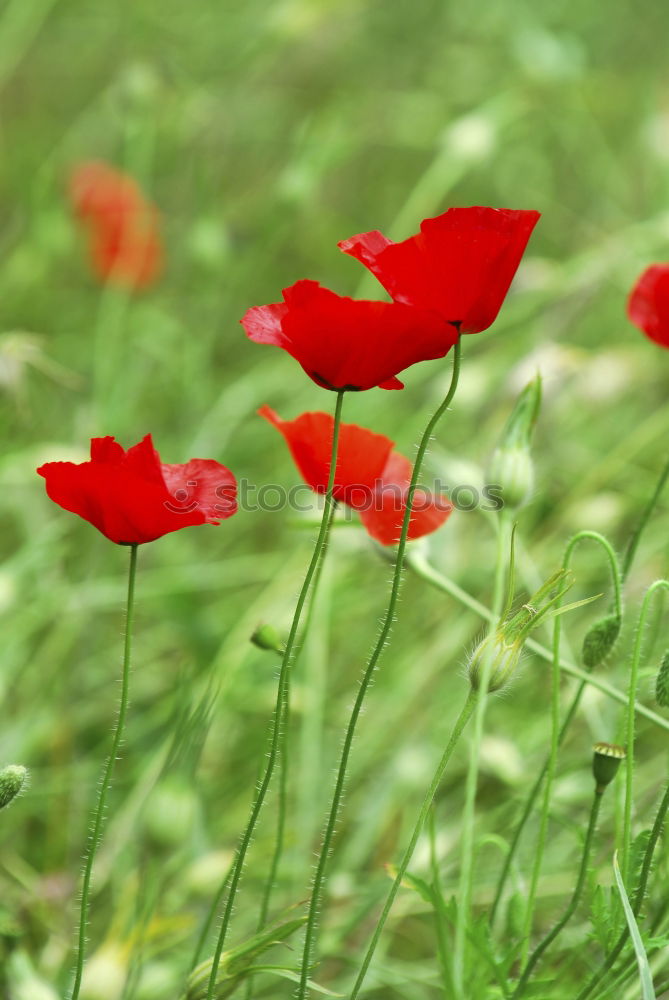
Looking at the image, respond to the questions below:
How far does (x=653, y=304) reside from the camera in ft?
A: 2.15

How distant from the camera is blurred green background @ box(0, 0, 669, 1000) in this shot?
2.82ft

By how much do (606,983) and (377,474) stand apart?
0.29 meters

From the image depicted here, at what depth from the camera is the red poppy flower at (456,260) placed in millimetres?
450

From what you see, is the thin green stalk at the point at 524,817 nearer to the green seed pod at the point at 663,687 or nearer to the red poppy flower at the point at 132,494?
the green seed pod at the point at 663,687

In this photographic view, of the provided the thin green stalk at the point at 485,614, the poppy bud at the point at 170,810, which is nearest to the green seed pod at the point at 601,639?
the thin green stalk at the point at 485,614

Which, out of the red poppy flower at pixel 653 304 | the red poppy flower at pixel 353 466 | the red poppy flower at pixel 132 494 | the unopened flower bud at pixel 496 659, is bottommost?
the unopened flower bud at pixel 496 659

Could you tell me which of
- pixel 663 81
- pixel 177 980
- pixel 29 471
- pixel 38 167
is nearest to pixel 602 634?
pixel 177 980

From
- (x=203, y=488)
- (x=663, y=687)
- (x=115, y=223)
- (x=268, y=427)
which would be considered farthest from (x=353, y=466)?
(x=115, y=223)

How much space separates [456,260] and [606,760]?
255mm

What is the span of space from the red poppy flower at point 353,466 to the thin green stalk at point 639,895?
18cm

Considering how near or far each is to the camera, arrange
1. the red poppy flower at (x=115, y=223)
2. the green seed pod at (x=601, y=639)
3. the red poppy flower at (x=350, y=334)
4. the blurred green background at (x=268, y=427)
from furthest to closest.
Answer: the red poppy flower at (x=115, y=223) → the blurred green background at (x=268, y=427) → the green seed pod at (x=601, y=639) → the red poppy flower at (x=350, y=334)

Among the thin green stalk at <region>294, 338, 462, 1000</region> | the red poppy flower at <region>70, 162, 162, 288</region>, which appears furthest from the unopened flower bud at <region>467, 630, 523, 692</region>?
the red poppy flower at <region>70, 162, 162, 288</region>

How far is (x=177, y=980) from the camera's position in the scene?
729mm

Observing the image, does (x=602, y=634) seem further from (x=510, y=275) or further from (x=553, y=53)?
(x=553, y=53)
